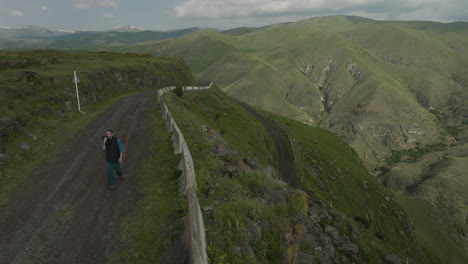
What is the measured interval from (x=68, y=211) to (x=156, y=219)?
347cm

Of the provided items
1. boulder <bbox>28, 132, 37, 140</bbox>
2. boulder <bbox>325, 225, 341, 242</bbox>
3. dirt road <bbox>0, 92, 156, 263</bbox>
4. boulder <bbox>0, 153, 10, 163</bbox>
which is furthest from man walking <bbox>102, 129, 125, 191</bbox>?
boulder <bbox>325, 225, 341, 242</bbox>

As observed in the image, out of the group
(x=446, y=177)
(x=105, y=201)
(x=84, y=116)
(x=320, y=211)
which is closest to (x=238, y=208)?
(x=105, y=201)

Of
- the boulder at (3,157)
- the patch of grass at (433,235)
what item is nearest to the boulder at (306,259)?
the boulder at (3,157)

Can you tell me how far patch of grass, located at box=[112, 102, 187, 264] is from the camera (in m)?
8.22

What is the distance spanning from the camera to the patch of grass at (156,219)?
8219 mm

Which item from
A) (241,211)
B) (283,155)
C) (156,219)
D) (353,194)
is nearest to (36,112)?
(156,219)

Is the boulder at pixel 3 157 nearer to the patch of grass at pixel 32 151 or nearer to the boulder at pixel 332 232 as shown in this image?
the patch of grass at pixel 32 151

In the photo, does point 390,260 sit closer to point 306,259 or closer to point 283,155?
point 306,259

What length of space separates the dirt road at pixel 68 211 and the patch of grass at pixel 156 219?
496 millimetres

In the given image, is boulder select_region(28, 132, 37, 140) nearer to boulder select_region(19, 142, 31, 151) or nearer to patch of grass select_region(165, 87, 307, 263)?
boulder select_region(19, 142, 31, 151)

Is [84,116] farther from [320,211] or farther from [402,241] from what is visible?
[402,241]

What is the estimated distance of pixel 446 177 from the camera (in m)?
196

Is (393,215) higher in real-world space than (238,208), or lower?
lower

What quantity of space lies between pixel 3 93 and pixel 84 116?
6.31 m
